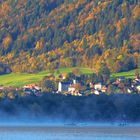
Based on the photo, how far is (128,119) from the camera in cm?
12862

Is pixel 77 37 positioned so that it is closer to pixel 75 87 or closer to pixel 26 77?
pixel 26 77

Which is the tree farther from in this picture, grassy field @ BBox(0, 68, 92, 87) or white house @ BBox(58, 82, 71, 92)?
white house @ BBox(58, 82, 71, 92)

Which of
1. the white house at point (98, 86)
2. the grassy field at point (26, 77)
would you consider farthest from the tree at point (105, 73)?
the white house at point (98, 86)

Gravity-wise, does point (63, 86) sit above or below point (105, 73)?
below

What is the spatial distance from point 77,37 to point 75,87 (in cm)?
3841

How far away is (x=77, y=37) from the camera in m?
190

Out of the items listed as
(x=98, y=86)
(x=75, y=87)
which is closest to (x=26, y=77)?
(x=75, y=87)

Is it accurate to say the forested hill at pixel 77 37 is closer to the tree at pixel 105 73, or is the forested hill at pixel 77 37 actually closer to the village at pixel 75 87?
the tree at pixel 105 73

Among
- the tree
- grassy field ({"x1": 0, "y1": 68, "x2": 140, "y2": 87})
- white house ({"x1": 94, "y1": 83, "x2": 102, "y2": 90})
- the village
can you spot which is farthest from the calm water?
the tree

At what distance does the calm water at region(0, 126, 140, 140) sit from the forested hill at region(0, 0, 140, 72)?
165ft

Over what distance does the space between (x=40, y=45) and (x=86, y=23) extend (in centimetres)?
859

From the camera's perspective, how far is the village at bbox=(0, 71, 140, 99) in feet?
475

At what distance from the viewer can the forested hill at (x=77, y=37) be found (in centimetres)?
17638

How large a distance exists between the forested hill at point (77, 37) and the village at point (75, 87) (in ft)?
32.5
